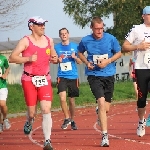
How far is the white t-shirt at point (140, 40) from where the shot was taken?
10.6 metres

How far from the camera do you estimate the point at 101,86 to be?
10688 mm

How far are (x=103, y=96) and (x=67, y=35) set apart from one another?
12.4ft

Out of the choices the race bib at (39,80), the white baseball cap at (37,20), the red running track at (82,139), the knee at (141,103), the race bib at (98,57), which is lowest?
the red running track at (82,139)

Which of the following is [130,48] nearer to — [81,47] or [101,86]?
[101,86]

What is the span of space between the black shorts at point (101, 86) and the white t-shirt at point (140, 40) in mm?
568

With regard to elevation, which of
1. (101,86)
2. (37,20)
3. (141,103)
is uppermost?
(37,20)

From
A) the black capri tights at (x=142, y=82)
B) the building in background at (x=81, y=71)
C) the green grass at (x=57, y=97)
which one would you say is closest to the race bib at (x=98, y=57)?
the black capri tights at (x=142, y=82)

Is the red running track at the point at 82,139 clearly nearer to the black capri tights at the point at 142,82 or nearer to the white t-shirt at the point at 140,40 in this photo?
the black capri tights at the point at 142,82

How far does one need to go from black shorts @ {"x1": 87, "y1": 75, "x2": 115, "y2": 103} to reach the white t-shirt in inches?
22.4

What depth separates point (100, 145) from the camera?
10156mm

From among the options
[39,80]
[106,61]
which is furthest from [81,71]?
[39,80]

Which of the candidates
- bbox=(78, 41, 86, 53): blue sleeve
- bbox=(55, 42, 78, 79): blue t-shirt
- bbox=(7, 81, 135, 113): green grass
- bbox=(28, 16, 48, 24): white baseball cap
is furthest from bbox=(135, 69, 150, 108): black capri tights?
bbox=(7, 81, 135, 113): green grass

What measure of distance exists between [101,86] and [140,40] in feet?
3.50

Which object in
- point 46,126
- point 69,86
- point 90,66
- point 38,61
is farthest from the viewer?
point 69,86
